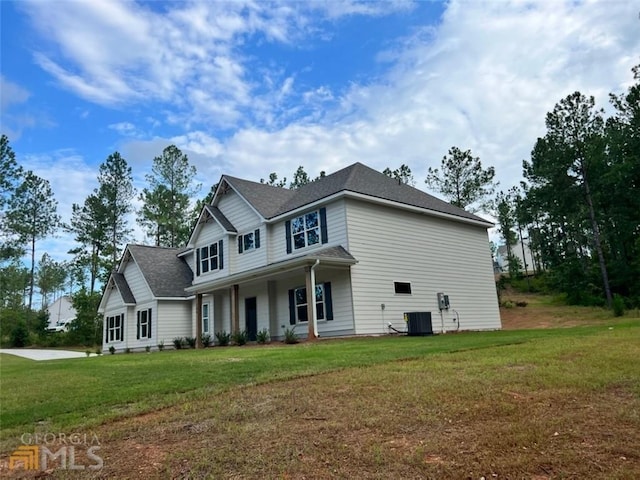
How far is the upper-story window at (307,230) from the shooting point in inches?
719

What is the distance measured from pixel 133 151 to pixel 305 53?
109 ft

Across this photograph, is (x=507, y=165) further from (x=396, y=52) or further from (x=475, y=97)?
(x=396, y=52)

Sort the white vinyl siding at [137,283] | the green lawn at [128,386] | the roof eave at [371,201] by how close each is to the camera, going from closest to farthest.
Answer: the green lawn at [128,386], the roof eave at [371,201], the white vinyl siding at [137,283]

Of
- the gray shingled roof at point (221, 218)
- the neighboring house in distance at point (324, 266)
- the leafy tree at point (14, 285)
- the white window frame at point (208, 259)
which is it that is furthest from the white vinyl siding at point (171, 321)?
the leafy tree at point (14, 285)

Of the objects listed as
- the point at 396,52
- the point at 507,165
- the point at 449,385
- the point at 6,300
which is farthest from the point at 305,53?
the point at 6,300

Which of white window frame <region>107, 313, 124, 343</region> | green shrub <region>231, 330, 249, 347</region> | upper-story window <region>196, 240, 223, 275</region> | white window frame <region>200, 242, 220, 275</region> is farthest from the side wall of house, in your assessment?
white window frame <region>107, 313, 124, 343</region>

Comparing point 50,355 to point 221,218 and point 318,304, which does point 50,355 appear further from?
point 318,304

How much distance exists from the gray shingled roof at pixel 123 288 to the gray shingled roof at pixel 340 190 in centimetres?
989

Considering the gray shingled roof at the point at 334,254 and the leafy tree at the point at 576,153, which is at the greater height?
the leafy tree at the point at 576,153

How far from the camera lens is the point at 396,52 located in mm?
14859

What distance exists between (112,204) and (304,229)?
31341 millimetres

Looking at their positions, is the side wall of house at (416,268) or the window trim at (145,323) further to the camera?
the window trim at (145,323)

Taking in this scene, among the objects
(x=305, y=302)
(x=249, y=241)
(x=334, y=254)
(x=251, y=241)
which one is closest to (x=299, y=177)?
(x=249, y=241)

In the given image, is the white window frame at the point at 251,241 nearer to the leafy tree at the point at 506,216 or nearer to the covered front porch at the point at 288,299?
the covered front porch at the point at 288,299
